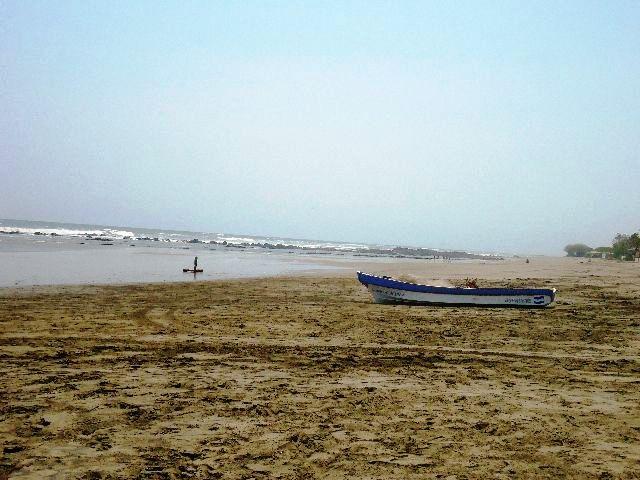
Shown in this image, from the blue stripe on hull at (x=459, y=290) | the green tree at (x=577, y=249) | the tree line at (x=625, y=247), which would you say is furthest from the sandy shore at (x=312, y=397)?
the green tree at (x=577, y=249)

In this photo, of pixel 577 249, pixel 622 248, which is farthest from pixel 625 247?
pixel 577 249

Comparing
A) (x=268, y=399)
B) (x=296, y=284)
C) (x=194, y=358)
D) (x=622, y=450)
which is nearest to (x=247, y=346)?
(x=194, y=358)

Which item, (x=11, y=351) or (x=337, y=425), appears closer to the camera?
→ (x=337, y=425)

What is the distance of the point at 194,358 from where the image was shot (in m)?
9.62

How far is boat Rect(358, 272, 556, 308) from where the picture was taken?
18.2 m

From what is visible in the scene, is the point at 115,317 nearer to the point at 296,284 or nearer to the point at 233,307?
the point at 233,307

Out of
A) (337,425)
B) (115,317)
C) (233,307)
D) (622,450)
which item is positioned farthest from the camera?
(233,307)

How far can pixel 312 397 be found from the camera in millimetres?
7258

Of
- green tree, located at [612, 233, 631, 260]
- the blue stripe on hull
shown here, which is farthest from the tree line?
the blue stripe on hull

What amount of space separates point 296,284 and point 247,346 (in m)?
16.1

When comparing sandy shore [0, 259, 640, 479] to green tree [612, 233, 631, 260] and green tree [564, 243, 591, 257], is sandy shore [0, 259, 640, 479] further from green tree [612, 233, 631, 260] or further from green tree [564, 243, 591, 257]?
green tree [564, 243, 591, 257]

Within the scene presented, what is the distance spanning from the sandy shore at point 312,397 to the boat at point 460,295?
335 centimetres

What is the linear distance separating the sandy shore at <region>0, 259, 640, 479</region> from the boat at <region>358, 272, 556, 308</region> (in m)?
3.35

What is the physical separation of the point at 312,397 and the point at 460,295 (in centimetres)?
1246
